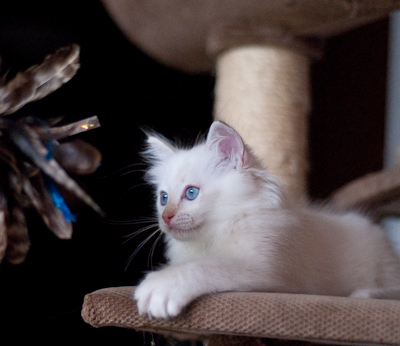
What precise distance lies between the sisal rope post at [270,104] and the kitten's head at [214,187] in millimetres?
640

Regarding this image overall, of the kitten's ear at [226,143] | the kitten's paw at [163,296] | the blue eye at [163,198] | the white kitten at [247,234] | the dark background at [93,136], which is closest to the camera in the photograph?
the kitten's paw at [163,296]

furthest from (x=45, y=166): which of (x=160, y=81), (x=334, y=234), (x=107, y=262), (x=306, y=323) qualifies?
(x=306, y=323)

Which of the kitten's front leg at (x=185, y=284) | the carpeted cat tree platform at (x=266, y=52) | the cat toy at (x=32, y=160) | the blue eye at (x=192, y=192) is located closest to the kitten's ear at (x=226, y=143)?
the blue eye at (x=192, y=192)

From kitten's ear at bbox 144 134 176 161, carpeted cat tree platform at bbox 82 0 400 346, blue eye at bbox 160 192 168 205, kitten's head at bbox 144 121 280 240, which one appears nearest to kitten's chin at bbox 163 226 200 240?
kitten's head at bbox 144 121 280 240

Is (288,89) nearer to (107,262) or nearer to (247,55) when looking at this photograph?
(247,55)

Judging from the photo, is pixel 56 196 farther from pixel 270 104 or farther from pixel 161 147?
pixel 270 104

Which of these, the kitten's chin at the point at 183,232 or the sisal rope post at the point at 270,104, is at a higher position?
the sisal rope post at the point at 270,104

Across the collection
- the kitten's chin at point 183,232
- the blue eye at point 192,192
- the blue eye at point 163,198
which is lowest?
the kitten's chin at point 183,232

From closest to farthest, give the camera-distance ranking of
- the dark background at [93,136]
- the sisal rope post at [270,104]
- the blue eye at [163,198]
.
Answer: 1. the blue eye at [163,198]
2. the dark background at [93,136]
3. the sisal rope post at [270,104]

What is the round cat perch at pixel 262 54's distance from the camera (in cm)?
168

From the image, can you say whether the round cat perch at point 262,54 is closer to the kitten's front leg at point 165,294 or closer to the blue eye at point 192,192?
the blue eye at point 192,192

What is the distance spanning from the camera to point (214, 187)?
1.04 m

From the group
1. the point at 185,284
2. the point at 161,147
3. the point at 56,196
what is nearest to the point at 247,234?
the point at 185,284

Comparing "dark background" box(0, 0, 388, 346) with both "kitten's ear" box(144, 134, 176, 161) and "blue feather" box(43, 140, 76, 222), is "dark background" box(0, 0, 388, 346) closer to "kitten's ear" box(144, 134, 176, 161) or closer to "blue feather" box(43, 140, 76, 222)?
"blue feather" box(43, 140, 76, 222)
